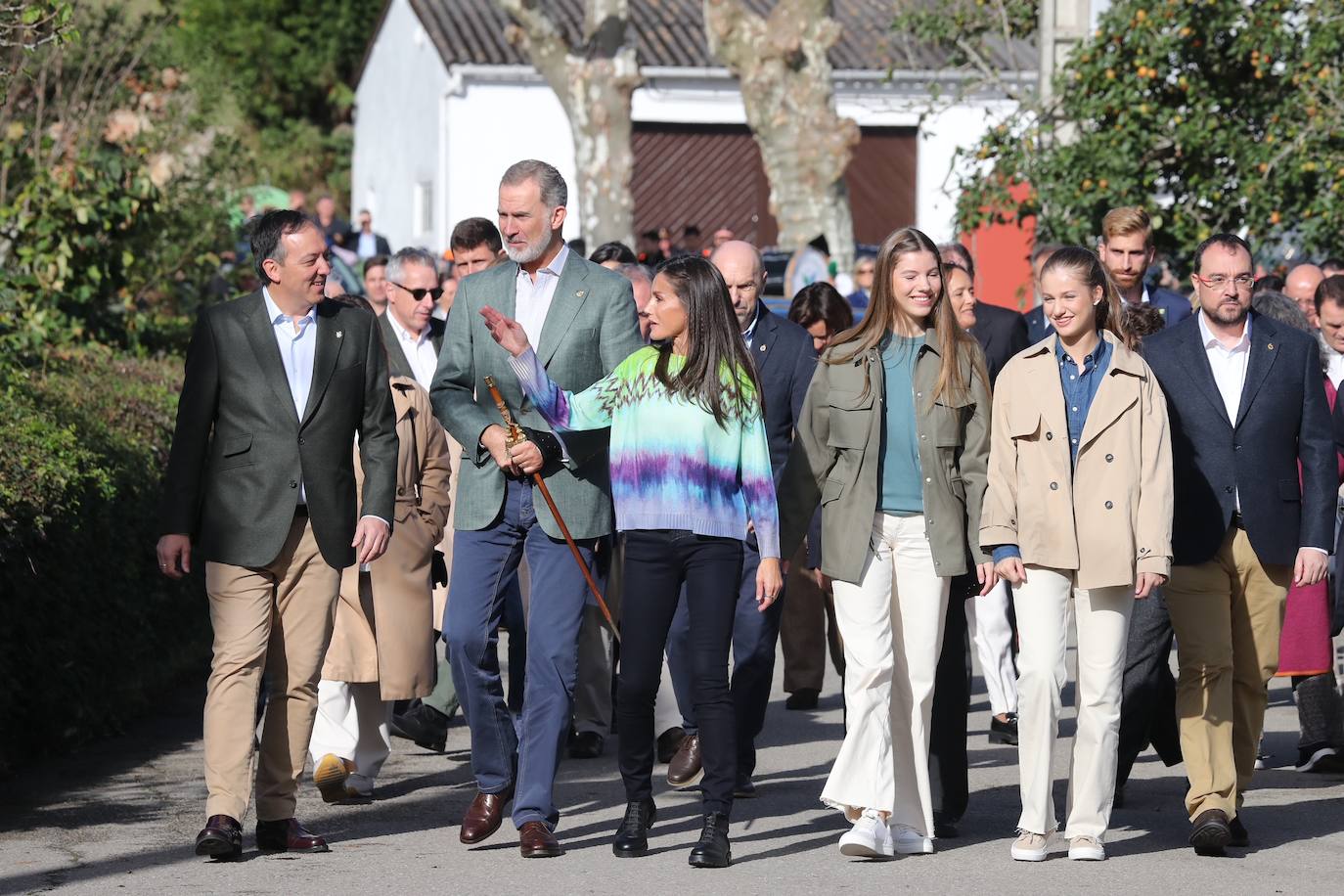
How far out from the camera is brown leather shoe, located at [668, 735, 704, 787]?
8508 millimetres

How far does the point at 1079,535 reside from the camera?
694cm

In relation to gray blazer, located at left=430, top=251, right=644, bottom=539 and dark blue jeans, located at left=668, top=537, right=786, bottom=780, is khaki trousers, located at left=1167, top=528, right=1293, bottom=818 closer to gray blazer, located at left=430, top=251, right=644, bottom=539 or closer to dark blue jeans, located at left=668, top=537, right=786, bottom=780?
dark blue jeans, located at left=668, top=537, right=786, bottom=780

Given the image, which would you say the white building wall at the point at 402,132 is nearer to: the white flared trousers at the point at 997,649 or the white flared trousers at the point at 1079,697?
the white flared trousers at the point at 997,649

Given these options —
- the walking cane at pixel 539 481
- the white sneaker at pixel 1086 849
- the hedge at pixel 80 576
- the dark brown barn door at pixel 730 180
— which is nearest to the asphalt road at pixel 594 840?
the white sneaker at pixel 1086 849

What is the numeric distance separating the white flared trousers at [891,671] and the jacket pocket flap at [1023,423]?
44 centimetres

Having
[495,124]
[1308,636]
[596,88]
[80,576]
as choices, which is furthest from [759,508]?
[495,124]

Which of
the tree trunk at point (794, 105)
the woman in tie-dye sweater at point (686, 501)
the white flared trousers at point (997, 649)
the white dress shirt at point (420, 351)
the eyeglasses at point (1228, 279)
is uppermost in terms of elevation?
the tree trunk at point (794, 105)

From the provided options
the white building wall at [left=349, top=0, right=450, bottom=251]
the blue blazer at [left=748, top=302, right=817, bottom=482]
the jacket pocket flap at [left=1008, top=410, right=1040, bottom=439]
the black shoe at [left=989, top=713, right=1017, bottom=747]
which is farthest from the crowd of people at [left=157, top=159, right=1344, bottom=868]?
the white building wall at [left=349, top=0, right=450, bottom=251]

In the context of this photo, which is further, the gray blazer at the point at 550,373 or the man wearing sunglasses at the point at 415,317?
the man wearing sunglasses at the point at 415,317

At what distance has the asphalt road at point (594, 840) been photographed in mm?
6641

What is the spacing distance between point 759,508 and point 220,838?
2.07 m

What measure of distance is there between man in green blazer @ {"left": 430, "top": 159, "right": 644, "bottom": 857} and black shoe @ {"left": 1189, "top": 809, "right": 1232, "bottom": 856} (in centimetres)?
216

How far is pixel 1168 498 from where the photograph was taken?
6.96 m

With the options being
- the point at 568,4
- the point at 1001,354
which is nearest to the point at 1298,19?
the point at 1001,354
